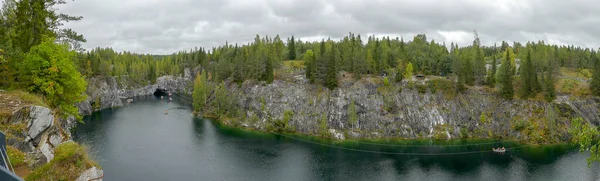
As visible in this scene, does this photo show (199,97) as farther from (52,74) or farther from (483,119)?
(52,74)

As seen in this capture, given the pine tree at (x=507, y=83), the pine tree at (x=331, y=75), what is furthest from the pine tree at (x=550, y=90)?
the pine tree at (x=331, y=75)

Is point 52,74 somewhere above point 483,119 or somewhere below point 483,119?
above

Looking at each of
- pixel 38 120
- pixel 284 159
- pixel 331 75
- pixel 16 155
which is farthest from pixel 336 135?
pixel 16 155

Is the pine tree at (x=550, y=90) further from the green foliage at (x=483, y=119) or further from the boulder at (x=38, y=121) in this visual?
the boulder at (x=38, y=121)

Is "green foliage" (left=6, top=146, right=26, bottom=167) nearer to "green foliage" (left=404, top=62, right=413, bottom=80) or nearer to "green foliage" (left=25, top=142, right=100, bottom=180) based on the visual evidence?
"green foliage" (left=25, top=142, right=100, bottom=180)

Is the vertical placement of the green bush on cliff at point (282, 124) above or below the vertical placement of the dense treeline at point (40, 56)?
below
